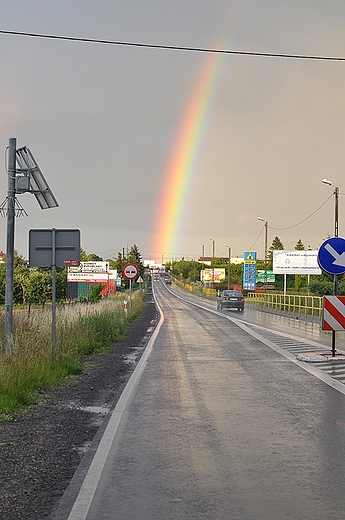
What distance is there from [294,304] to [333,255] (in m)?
34.1

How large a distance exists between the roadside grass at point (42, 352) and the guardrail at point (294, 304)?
78.0 feet

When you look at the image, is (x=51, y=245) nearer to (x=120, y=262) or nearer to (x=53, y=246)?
(x=53, y=246)

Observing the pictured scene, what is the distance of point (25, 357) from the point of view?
1213 cm

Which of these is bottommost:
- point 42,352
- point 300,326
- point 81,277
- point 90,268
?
point 300,326

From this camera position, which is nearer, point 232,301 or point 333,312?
point 333,312

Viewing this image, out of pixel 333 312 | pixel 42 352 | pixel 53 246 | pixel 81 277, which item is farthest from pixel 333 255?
pixel 81 277

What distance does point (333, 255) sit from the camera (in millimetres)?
16703

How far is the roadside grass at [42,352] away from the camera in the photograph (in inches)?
408

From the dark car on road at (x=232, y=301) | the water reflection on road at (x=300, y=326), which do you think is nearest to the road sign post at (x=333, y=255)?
the water reflection on road at (x=300, y=326)

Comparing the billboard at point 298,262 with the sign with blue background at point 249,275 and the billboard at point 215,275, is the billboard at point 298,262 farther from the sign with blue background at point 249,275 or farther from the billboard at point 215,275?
the billboard at point 215,275

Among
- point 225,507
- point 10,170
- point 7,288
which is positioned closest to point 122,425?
point 225,507

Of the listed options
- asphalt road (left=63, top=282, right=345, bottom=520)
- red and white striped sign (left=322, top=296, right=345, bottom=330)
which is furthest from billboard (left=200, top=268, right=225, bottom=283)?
asphalt road (left=63, top=282, right=345, bottom=520)

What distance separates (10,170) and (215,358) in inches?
269

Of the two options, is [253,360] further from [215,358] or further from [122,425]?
[122,425]
